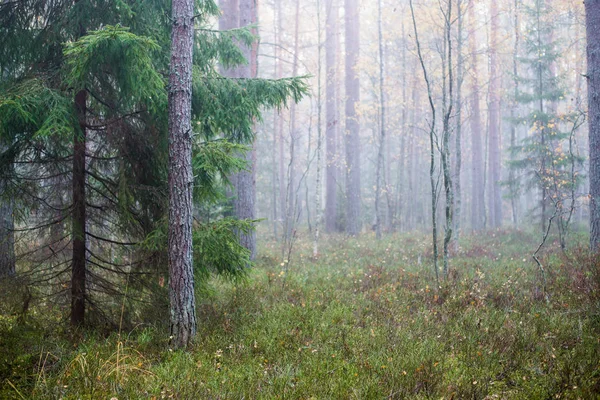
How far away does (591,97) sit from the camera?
9.30m

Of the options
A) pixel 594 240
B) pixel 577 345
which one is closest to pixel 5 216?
pixel 577 345

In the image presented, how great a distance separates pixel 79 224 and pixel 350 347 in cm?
429

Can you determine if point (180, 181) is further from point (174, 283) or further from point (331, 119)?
point (331, 119)

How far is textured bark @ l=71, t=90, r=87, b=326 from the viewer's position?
5965 mm

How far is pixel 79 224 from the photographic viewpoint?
5.98 meters

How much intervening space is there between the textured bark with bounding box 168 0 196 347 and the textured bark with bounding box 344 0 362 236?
13.9 meters

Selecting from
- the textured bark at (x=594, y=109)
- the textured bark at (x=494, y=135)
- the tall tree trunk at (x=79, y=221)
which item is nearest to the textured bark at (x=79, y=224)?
the tall tree trunk at (x=79, y=221)

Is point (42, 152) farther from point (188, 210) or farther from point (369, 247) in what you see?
point (369, 247)

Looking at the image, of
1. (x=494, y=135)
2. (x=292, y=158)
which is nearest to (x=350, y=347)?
(x=292, y=158)

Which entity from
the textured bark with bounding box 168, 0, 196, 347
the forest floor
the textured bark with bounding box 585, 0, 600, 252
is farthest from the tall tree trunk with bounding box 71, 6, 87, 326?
the textured bark with bounding box 585, 0, 600, 252

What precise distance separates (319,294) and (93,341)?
12.7 feet

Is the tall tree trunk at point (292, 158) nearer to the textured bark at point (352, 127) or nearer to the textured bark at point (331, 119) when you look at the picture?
the textured bark at point (331, 119)

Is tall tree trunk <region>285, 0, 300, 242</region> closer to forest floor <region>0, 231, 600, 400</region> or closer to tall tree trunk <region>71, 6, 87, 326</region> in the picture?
forest floor <region>0, 231, 600, 400</region>

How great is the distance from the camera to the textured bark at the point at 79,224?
5965 millimetres
